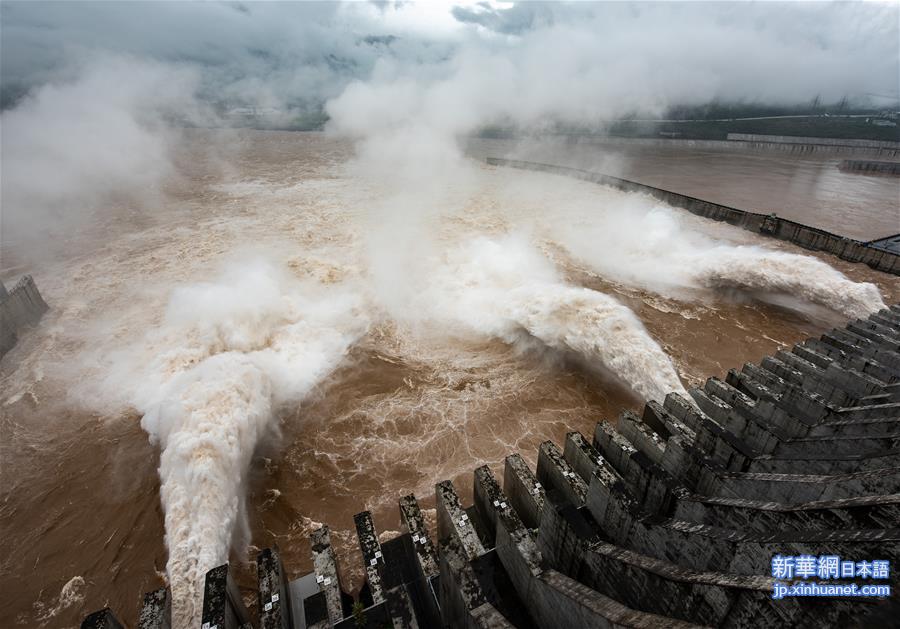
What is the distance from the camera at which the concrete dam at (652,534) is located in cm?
392

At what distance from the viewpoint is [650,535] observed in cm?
525

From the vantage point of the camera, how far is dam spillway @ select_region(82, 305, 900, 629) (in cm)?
393

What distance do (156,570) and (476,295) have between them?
53.6 feet

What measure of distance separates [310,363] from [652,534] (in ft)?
46.9

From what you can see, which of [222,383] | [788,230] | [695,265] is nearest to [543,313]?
[222,383]

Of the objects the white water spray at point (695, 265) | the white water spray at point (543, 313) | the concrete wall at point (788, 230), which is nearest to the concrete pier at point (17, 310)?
the white water spray at point (543, 313)

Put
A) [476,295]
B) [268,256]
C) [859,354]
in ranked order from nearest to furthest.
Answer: [859,354] < [476,295] < [268,256]

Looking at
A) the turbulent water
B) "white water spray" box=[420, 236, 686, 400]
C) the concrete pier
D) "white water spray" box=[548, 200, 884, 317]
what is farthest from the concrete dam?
the concrete pier

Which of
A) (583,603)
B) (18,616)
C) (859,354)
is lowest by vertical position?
(18,616)

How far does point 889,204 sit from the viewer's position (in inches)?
1854

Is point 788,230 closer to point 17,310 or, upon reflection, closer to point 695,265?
point 695,265

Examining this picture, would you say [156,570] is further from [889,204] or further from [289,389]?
[889,204]

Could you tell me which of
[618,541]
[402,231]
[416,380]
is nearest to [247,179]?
[402,231]

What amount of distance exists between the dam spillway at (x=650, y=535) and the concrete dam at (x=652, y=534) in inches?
0.9
